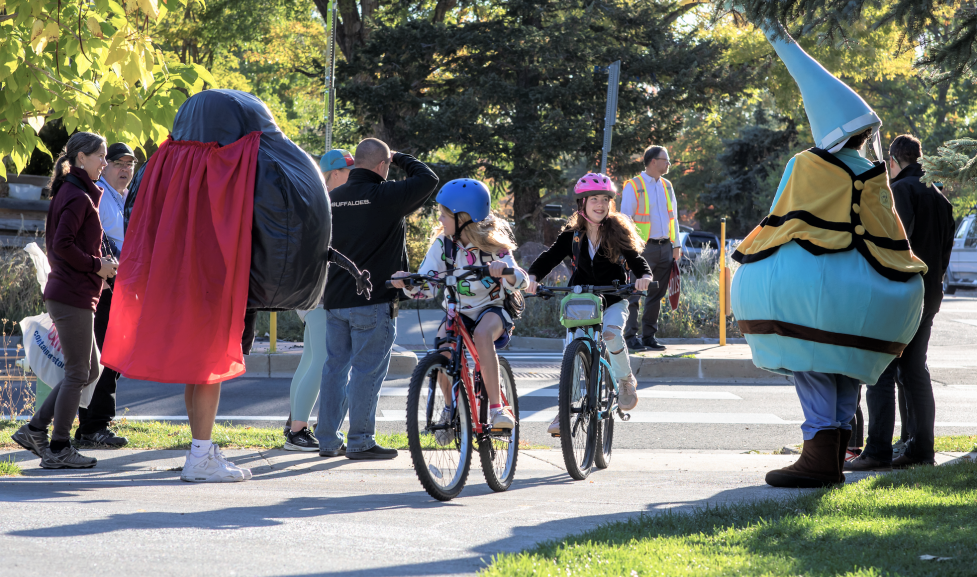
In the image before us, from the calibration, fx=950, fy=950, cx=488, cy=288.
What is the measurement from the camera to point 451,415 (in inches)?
188

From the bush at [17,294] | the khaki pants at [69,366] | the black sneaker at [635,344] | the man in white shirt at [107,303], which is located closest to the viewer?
the khaki pants at [69,366]

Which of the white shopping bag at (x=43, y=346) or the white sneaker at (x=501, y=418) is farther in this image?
the white shopping bag at (x=43, y=346)

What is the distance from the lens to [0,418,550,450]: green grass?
243 inches

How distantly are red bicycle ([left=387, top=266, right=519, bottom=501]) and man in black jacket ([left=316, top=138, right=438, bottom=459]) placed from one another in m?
0.84

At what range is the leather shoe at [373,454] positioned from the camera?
5.87 m

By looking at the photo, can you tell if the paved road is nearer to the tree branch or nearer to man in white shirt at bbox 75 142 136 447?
man in white shirt at bbox 75 142 136 447

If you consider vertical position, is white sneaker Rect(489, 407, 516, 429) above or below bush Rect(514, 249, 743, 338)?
below

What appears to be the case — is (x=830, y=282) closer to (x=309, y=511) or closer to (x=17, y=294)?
(x=309, y=511)

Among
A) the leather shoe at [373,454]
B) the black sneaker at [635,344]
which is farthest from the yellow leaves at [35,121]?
the black sneaker at [635,344]

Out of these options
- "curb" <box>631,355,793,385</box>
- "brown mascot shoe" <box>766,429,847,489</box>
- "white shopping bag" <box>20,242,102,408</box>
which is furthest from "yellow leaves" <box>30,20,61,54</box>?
"curb" <box>631,355,793,385</box>

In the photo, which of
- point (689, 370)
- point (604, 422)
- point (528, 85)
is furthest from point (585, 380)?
point (528, 85)

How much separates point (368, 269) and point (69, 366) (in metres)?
1.79

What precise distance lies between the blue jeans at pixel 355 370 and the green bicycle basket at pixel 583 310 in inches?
42.1

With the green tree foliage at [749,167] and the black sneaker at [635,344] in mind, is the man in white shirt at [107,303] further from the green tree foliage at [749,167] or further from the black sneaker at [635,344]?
the green tree foliage at [749,167]
